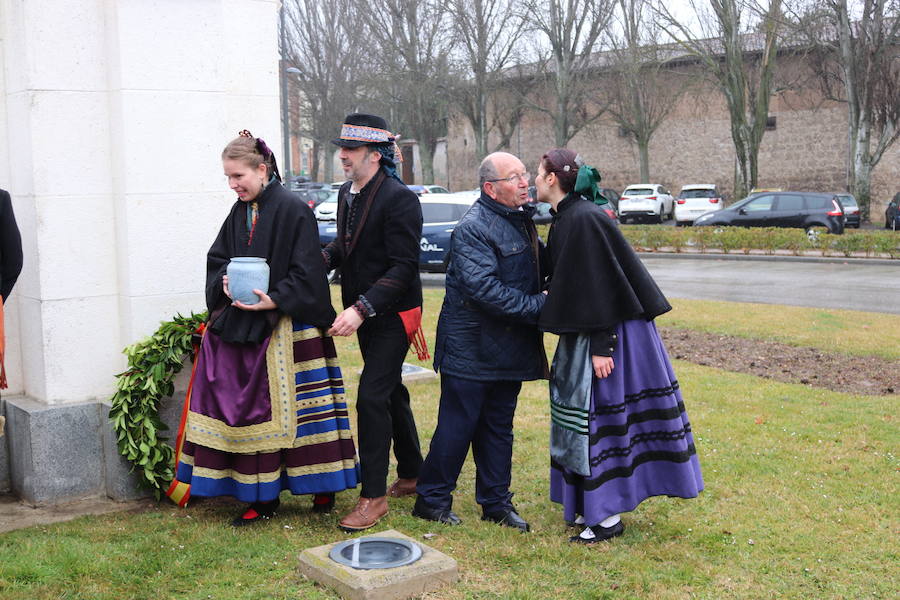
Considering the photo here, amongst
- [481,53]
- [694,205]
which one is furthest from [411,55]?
[694,205]

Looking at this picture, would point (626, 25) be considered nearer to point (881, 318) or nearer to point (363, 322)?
point (881, 318)

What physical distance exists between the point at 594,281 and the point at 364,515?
1581mm

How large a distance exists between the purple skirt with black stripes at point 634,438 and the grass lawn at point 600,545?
0.24 m

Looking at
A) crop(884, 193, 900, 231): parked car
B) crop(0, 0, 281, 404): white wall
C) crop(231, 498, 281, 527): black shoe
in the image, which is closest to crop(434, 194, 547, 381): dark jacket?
crop(231, 498, 281, 527): black shoe

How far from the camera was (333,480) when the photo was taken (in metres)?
Result: 4.58

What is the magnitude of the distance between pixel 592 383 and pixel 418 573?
3.86 ft

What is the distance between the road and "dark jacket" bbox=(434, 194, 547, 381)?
10.1 meters

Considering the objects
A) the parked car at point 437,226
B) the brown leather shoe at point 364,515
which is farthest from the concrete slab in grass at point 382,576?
the parked car at point 437,226

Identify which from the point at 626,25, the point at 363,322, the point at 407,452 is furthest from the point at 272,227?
the point at 626,25

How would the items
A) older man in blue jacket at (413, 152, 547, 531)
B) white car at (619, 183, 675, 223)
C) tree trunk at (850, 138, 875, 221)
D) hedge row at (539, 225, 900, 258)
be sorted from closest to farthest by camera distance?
1. older man in blue jacket at (413, 152, 547, 531)
2. hedge row at (539, 225, 900, 258)
3. tree trunk at (850, 138, 875, 221)
4. white car at (619, 183, 675, 223)

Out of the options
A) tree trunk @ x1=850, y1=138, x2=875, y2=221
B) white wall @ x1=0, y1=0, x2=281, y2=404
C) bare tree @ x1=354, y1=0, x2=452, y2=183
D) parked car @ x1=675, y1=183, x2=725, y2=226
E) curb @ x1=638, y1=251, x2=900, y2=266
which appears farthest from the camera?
bare tree @ x1=354, y1=0, x2=452, y2=183

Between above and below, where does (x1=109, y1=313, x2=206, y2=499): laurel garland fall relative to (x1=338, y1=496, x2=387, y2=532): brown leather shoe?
above

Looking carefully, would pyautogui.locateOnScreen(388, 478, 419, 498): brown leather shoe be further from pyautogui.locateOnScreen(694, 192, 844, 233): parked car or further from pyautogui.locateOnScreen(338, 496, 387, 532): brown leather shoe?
pyautogui.locateOnScreen(694, 192, 844, 233): parked car

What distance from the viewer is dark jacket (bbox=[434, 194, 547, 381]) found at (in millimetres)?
4488
